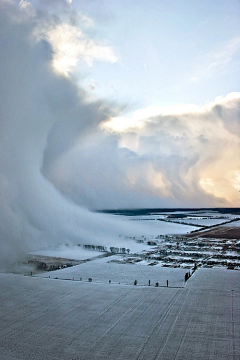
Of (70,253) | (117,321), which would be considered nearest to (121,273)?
(117,321)

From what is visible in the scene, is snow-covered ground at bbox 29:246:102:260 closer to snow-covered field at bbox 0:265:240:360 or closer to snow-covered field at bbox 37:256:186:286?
snow-covered field at bbox 37:256:186:286

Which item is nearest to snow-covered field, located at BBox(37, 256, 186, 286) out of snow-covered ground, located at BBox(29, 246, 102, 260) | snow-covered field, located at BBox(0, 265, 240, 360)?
snow-covered field, located at BBox(0, 265, 240, 360)

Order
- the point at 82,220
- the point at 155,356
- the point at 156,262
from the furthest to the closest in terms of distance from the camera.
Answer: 1. the point at 82,220
2. the point at 156,262
3. the point at 155,356

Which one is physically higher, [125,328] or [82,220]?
[82,220]

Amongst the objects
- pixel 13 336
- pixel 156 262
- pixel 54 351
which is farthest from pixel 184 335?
pixel 156 262

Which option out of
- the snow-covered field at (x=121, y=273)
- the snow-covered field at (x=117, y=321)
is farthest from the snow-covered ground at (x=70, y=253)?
the snow-covered field at (x=117, y=321)

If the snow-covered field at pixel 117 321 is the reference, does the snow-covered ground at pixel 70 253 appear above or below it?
above

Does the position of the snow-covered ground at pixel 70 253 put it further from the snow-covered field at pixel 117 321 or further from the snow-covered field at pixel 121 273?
the snow-covered field at pixel 117 321

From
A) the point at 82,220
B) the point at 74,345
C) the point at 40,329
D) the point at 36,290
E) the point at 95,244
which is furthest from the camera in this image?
the point at 82,220

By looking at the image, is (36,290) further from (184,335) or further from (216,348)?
(216,348)
